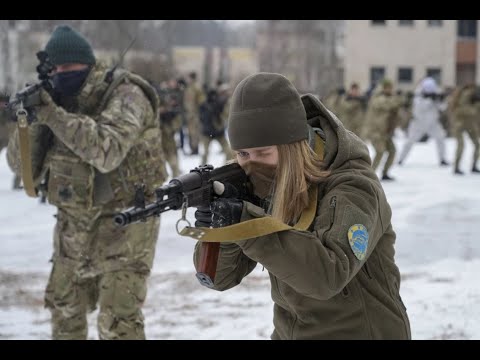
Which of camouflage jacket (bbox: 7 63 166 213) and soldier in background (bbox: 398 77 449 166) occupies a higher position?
camouflage jacket (bbox: 7 63 166 213)

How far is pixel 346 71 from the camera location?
141 ft

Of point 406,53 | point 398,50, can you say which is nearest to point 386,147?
point 406,53

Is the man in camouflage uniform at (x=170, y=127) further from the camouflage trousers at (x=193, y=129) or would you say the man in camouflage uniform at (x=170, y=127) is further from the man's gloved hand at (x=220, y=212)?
the man's gloved hand at (x=220, y=212)

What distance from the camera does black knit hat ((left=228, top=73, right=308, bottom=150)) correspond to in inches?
91.7

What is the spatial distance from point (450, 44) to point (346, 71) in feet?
18.6

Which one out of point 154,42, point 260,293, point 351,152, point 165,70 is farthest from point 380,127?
point 154,42

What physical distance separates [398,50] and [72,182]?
1583 inches

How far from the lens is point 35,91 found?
3885mm

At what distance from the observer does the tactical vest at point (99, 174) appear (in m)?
4.20

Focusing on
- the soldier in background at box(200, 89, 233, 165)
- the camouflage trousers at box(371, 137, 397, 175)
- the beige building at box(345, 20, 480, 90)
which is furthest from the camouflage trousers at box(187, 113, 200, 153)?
the beige building at box(345, 20, 480, 90)

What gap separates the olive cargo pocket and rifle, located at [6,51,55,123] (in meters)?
0.39

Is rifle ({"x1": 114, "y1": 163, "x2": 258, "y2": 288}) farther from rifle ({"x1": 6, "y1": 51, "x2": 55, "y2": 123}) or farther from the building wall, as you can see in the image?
the building wall

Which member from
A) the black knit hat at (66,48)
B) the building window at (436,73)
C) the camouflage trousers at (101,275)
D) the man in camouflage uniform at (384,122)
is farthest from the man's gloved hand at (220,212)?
the building window at (436,73)
